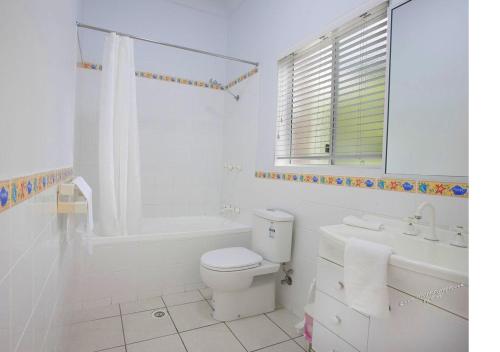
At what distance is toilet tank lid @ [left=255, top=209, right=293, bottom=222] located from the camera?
81.1 inches

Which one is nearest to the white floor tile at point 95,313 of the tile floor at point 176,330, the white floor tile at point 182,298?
the tile floor at point 176,330

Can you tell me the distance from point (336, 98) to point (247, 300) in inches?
62.9

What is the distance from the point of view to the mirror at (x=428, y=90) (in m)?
1.22

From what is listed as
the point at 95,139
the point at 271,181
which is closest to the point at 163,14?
the point at 95,139

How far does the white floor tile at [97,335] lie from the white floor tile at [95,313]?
2.0 inches

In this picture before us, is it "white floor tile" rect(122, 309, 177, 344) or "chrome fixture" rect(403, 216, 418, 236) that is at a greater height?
"chrome fixture" rect(403, 216, 418, 236)

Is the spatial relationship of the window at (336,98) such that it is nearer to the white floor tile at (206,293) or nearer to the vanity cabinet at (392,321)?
the vanity cabinet at (392,321)

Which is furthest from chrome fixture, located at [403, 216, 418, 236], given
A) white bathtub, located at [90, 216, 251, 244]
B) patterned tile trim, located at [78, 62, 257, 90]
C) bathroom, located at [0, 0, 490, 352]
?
patterned tile trim, located at [78, 62, 257, 90]

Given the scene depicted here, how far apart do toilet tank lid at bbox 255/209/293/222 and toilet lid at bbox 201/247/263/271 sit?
302mm

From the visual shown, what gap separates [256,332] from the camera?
188 centimetres

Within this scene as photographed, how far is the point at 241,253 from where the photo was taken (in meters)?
2.13

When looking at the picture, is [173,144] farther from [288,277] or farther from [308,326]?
[308,326]

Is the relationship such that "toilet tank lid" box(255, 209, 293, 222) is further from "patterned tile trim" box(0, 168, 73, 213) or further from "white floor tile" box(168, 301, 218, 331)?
"patterned tile trim" box(0, 168, 73, 213)
